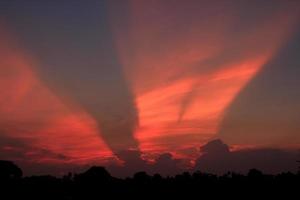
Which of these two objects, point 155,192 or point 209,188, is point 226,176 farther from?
point 155,192

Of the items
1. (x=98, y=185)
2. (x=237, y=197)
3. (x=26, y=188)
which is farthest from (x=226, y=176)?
(x=26, y=188)

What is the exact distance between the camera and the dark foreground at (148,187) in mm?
→ 92819

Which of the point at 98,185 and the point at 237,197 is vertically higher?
the point at 98,185

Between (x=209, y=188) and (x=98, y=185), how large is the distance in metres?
30.0

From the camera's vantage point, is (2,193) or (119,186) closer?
(2,193)

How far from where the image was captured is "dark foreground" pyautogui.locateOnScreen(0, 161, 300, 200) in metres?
92.8

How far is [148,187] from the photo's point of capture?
11062 cm

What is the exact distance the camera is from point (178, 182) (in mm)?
120438

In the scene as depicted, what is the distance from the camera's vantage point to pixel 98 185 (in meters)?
112

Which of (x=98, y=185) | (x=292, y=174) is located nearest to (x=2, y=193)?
(x=98, y=185)

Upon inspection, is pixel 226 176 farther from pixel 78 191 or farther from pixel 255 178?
pixel 78 191

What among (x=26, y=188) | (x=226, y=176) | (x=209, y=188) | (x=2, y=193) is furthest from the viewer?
(x=226, y=176)

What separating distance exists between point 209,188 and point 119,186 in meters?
23.9

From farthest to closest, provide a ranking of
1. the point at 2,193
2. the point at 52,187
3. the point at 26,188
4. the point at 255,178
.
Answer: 1. the point at 255,178
2. the point at 52,187
3. the point at 26,188
4. the point at 2,193
